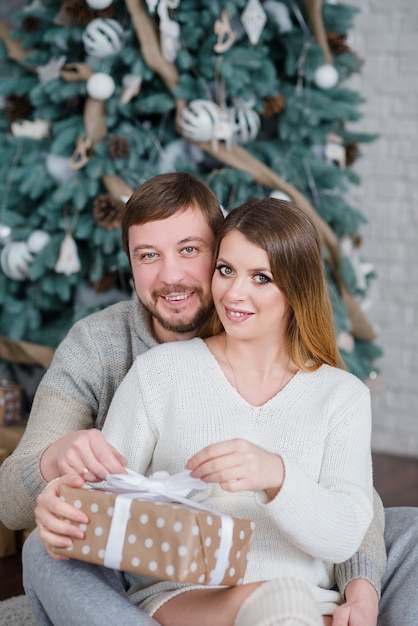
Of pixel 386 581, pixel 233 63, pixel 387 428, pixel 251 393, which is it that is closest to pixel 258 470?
pixel 251 393

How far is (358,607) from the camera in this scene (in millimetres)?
1430

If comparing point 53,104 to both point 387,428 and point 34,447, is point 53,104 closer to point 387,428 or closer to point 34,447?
point 34,447

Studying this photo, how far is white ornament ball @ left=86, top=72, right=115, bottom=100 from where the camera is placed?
2.72m

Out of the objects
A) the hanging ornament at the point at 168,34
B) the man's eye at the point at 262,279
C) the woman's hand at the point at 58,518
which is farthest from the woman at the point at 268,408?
the hanging ornament at the point at 168,34

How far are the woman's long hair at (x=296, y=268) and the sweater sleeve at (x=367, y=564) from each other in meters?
0.33

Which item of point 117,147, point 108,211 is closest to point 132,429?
point 108,211

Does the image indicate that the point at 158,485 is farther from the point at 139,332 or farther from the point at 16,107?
the point at 16,107

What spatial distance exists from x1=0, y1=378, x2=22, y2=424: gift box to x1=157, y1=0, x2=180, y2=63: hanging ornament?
1.24m

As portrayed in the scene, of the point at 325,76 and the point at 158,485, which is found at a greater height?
the point at 325,76

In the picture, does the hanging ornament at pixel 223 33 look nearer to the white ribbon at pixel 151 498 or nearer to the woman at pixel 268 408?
the woman at pixel 268 408

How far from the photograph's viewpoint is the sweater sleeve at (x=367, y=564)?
4.90 ft

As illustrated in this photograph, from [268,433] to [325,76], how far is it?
1812 mm

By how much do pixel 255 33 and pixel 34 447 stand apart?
1738mm

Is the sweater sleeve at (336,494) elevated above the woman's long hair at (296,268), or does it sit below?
below
